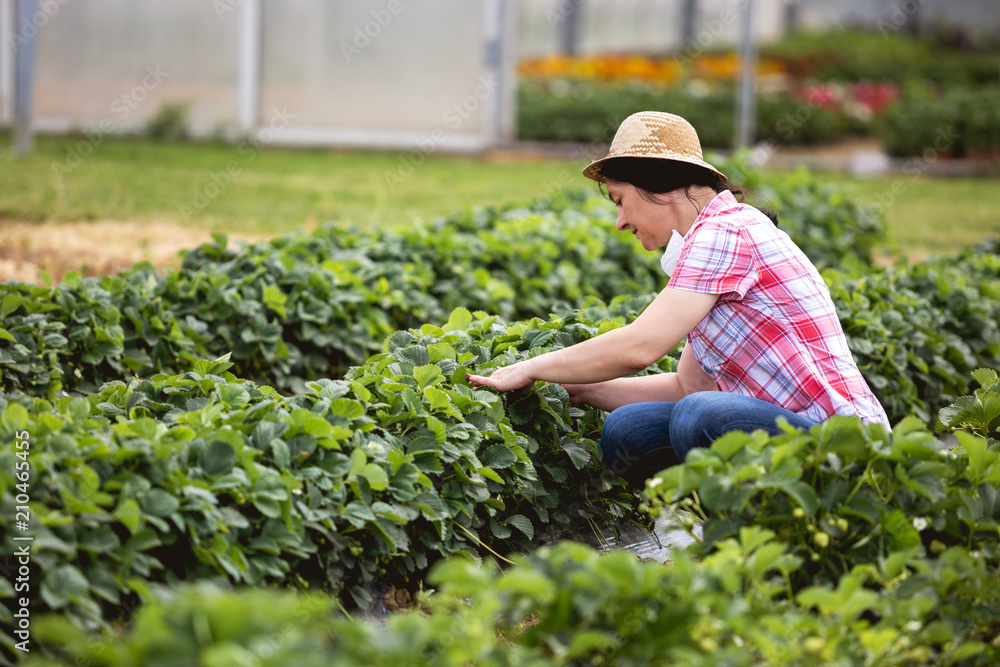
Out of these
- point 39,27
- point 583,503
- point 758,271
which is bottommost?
point 583,503

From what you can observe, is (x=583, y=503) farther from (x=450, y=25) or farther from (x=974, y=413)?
(x=450, y=25)

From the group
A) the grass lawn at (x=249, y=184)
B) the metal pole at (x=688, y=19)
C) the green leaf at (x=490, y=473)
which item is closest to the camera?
the green leaf at (x=490, y=473)

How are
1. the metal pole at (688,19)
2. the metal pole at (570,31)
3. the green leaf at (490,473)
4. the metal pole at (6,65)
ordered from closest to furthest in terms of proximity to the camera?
the green leaf at (490,473)
the metal pole at (6,65)
the metal pole at (570,31)
the metal pole at (688,19)

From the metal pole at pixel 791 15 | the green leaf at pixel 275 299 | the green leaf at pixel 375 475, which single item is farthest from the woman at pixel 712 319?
the metal pole at pixel 791 15

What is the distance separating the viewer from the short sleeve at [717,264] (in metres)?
2.37

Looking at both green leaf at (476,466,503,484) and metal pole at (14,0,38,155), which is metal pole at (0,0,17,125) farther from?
green leaf at (476,466,503,484)

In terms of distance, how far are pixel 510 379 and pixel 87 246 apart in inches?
173

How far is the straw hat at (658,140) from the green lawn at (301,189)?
4.51m

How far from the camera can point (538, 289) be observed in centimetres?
484

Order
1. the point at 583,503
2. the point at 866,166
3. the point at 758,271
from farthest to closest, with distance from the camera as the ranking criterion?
1. the point at 866,166
2. the point at 583,503
3. the point at 758,271

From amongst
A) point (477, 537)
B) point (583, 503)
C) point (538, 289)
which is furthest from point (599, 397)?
point (538, 289)

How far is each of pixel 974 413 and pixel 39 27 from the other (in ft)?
41.1

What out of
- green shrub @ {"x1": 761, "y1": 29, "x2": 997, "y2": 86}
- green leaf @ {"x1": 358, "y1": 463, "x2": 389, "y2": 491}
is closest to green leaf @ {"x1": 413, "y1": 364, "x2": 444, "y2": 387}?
green leaf @ {"x1": 358, "y1": 463, "x2": 389, "y2": 491}

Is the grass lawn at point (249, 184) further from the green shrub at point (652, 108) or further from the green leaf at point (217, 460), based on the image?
the green leaf at point (217, 460)
